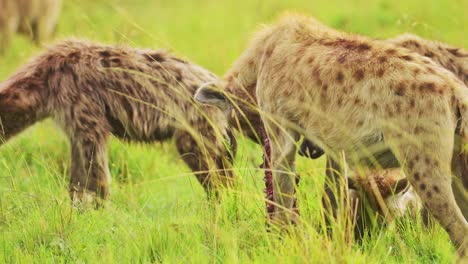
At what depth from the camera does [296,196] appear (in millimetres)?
4715

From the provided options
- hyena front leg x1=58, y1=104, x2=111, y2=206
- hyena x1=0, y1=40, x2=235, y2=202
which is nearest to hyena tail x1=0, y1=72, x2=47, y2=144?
hyena x1=0, y1=40, x2=235, y2=202

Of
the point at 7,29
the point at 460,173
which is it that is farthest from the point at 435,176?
the point at 7,29

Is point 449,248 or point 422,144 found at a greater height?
point 422,144

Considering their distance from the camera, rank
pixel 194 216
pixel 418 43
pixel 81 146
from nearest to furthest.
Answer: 1. pixel 194 216
2. pixel 418 43
3. pixel 81 146

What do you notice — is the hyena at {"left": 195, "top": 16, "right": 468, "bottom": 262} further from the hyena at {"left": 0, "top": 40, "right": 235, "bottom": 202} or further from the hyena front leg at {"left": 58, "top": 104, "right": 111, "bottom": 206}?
the hyena front leg at {"left": 58, "top": 104, "right": 111, "bottom": 206}

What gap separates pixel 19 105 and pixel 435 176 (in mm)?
2869

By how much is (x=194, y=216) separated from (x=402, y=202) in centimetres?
103

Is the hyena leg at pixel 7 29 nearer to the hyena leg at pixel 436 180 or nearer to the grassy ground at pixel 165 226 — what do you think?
the grassy ground at pixel 165 226

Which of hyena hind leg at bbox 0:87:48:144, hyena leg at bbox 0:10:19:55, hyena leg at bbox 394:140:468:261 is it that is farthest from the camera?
hyena leg at bbox 0:10:19:55

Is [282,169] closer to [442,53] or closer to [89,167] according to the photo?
[442,53]

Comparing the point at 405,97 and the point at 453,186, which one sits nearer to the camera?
the point at 405,97

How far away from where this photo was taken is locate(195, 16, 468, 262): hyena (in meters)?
3.73

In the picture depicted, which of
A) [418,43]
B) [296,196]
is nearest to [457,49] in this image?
[418,43]

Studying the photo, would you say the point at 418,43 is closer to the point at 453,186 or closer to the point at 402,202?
the point at 402,202
